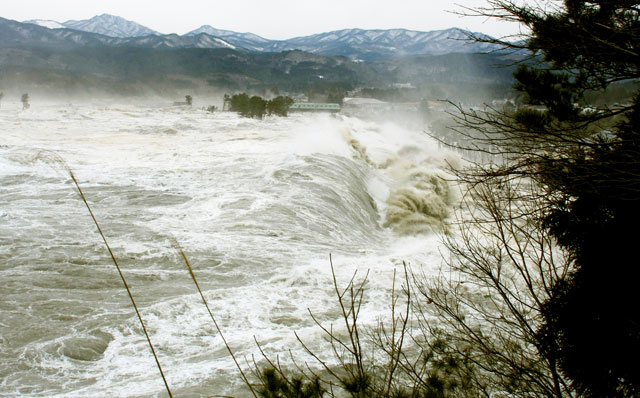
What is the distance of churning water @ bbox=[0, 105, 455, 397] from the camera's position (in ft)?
16.1

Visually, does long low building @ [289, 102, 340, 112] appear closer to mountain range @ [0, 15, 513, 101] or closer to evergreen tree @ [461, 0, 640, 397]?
mountain range @ [0, 15, 513, 101]

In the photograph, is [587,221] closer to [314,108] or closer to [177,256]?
[177,256]

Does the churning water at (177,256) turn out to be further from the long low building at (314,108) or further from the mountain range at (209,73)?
the mountain range at (209,73)

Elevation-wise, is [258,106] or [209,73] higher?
[209,73]

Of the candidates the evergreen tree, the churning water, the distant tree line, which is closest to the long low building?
the distant tree line

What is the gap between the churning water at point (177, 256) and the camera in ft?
16.1

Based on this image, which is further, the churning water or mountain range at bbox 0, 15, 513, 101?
mountain range at bbox 0, 15, 513, 101

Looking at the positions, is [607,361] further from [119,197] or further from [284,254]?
[119,197]

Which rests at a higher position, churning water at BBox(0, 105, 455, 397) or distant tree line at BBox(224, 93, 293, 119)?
distant tree line at BBox(224, 93, 293, 119)

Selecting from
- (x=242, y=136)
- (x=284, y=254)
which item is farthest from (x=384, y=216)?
(x=242, y=136)

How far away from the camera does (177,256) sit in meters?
8.07

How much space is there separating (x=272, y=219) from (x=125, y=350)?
18.7 feet

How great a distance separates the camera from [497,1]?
4.29 metres

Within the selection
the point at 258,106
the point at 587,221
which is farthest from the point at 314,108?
the point at 587,221
